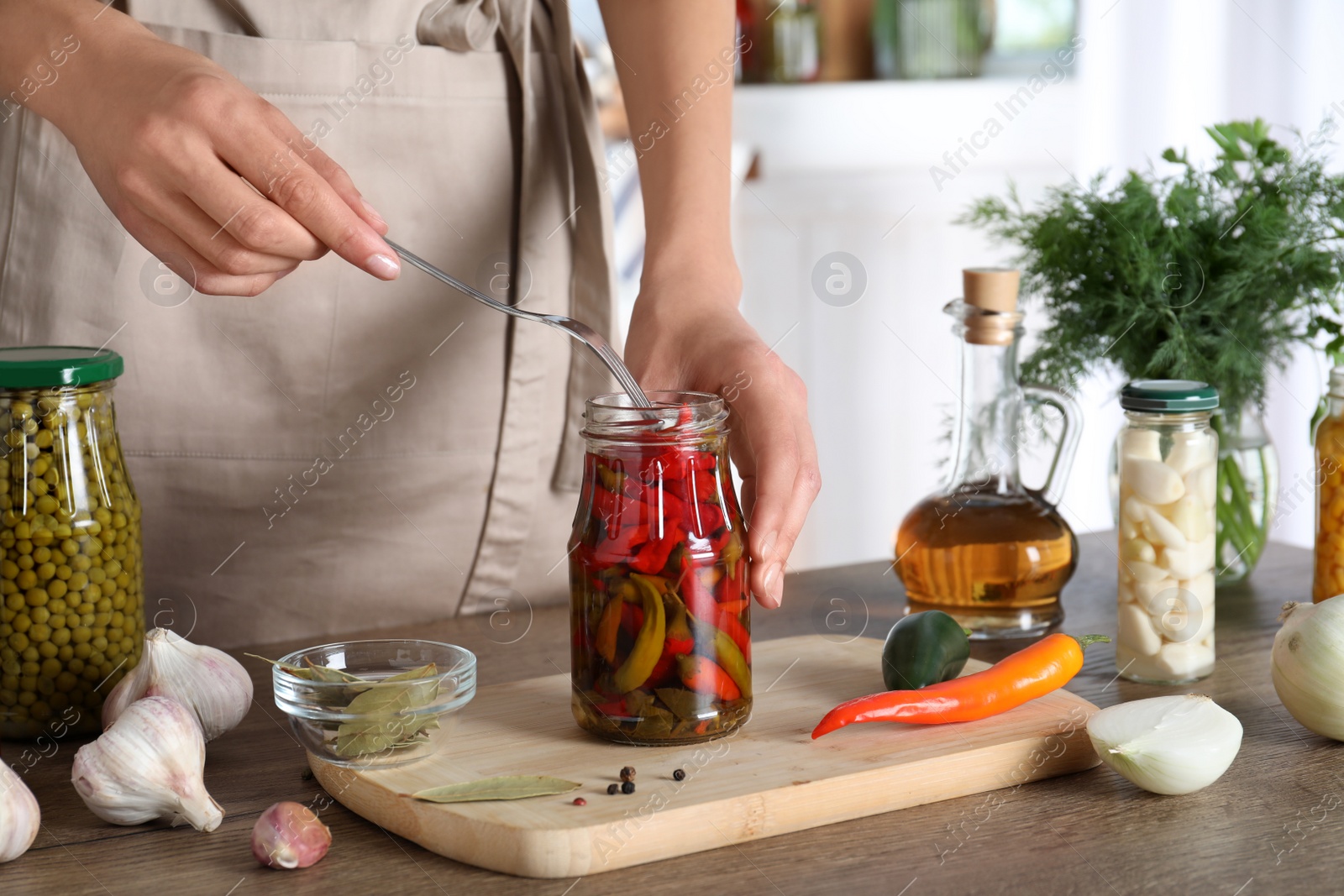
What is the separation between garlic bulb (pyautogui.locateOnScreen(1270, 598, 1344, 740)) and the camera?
30.0 inches

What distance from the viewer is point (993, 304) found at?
3.32ft

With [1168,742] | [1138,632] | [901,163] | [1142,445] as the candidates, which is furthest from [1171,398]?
[901,163]

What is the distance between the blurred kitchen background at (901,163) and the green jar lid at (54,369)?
1679mm

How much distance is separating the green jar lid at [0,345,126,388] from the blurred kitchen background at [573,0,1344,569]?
168 centimetres

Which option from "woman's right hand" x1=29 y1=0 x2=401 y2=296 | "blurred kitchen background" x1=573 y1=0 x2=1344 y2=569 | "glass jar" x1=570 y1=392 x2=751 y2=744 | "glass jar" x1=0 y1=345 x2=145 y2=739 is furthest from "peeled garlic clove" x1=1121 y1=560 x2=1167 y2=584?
"blurred kitchen background" x1=573 y1=0 x2=1344 y2=569

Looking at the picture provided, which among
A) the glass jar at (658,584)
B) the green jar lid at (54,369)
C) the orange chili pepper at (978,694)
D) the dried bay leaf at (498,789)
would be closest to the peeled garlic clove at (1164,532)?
the orange chili pepper at (978,694)

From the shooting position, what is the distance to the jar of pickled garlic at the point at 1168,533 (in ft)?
2.90

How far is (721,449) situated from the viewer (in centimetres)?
76

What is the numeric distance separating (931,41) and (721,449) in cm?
218

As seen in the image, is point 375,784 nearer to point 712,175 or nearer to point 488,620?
point 488,620

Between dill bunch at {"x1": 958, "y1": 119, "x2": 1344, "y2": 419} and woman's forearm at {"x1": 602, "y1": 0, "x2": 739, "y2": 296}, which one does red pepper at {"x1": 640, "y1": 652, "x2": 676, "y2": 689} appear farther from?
dill bunch at {"x1": 958, "y1": 119, "x2": 1344, "y2": 419}

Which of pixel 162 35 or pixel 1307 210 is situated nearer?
pixel 162 35

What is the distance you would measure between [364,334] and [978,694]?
611mm

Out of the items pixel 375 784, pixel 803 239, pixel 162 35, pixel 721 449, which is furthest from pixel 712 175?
pixel 803 239
